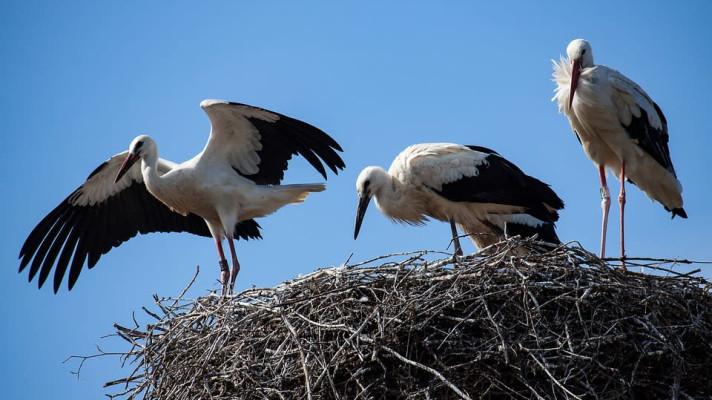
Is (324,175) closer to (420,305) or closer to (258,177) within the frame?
(258,177)

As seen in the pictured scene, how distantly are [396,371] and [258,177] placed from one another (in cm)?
297

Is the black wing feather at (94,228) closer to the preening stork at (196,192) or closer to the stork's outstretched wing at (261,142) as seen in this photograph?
the preening stork at (196,192)

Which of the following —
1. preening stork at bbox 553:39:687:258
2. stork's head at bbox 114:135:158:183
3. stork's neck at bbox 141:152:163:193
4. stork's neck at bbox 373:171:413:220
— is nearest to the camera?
preening stork at bbox 553:39:687:258

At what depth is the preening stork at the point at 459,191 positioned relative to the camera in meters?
A: 7.77

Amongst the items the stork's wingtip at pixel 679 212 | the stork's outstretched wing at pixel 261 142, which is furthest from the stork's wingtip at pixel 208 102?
the stork's wingtip at pixel 679 212

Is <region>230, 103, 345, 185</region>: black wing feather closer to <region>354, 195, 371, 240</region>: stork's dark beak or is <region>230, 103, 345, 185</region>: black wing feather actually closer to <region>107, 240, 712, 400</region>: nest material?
<region>354, 195, 371, 240</region>: stork's dark beak

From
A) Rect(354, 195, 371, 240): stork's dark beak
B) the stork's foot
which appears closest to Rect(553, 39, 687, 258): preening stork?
Rect(354, 195, 371, 240): stork's dark beak

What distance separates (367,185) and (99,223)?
2376mm

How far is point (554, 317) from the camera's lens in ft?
18.9

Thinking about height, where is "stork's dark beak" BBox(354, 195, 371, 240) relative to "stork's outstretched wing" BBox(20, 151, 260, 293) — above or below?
below

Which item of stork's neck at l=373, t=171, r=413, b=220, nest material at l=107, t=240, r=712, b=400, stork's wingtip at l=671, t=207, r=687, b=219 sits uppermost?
stork's neck at l=373, t=171, r=413, b=220

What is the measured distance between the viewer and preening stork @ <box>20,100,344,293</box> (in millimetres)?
8023

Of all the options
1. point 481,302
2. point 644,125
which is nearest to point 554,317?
point 481,302

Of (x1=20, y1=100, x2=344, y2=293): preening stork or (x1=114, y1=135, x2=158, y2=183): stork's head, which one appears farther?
(x1=114, y1=135, x2=158, y2=183): stork's head
